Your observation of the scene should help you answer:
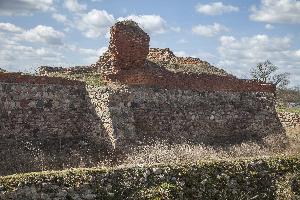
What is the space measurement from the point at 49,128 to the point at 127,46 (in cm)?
495

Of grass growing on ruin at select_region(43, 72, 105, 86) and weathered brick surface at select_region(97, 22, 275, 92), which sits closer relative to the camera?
grass growing on ruin at select_region(43, 72, 105, 86)

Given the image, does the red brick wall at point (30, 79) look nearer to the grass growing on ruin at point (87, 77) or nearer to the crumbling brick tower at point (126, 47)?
the grass growing on ruin at point (87, 77)

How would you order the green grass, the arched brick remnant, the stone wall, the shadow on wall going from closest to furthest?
1. the green grass
2. the shadow on wall
3. the arched brick remnant
4. the stone wall

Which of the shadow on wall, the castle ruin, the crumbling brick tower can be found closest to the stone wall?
the castle ruin

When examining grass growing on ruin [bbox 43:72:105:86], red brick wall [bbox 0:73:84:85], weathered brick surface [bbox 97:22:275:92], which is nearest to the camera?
red brick wall [bbox 0:73:84:85]

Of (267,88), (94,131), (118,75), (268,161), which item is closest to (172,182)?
(268,161)

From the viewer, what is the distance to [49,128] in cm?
1622

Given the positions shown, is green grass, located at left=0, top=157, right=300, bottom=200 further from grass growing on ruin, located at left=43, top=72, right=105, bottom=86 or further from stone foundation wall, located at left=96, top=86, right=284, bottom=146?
grass growing on ruin, located at left=43, top=72, right=105, bottom=86

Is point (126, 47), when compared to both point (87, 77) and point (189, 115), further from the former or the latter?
point (189, 115)

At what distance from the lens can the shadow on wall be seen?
47.9 feet

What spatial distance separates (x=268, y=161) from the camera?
11.2 metres

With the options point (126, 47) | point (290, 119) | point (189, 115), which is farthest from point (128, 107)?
point (290, 119)

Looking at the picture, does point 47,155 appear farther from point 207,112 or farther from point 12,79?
point 207,112

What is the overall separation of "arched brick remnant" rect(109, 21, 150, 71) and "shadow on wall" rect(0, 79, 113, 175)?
223cm
